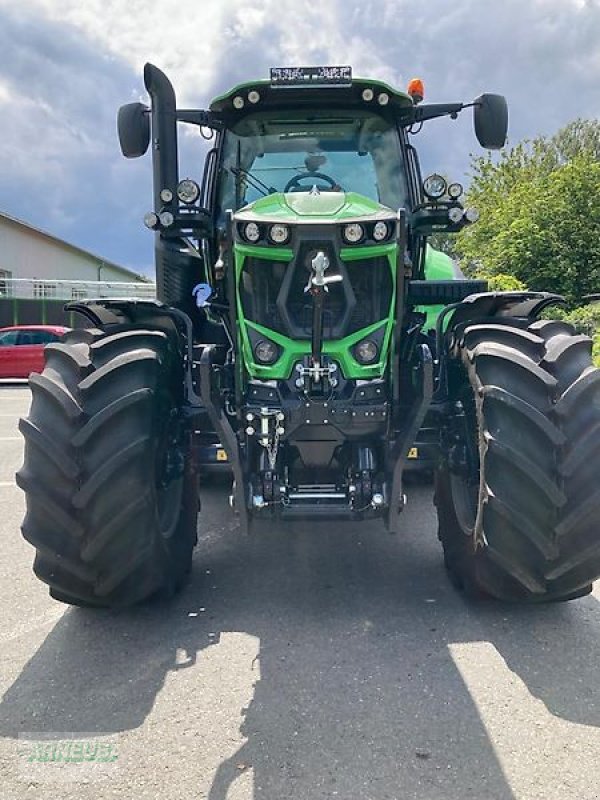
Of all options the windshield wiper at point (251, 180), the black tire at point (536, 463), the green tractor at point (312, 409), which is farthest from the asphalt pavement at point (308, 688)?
the windshield wiper at point (251, 180)

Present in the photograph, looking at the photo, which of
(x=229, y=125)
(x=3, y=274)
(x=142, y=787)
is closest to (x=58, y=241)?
(x=3, y=274)

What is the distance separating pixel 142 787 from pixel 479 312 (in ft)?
9.24

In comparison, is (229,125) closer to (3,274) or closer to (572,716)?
(572,716)

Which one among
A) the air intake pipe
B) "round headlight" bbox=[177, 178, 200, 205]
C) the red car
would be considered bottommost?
the red car

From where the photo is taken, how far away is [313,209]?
11.1 ft

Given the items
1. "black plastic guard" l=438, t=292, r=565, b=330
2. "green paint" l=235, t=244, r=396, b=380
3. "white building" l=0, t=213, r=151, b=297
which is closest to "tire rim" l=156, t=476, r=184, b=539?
"green paint" l=235, t=244, r=396, b=380

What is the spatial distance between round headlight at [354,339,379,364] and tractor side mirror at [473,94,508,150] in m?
1.85

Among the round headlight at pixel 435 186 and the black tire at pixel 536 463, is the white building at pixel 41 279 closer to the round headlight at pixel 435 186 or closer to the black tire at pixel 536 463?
the round headlight at pixel 435 186

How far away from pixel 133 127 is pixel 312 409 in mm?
2248

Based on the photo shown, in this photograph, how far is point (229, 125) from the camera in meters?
4.40

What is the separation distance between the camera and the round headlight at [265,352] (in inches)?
134

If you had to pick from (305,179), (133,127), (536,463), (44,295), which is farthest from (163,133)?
(44,295)

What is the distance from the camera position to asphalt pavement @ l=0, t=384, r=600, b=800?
2373mm

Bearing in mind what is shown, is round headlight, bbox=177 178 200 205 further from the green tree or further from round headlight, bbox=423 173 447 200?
the green tree
